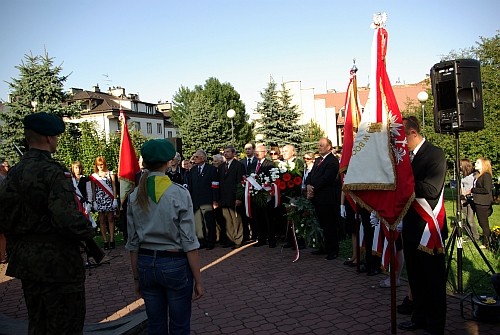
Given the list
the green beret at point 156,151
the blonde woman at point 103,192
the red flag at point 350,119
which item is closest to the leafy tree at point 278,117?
the blonde woman at point 103,192

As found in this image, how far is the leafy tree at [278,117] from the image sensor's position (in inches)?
1182

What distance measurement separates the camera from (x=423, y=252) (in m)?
4.33

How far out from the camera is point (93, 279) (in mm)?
7828

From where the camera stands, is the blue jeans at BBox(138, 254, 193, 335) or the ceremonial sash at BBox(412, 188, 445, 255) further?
the ceremonial sash at BBox(412, 188, 445, 255)

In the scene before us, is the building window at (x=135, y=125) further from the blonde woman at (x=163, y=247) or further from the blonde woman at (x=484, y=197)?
the blonde woman at (x=163, y=247)

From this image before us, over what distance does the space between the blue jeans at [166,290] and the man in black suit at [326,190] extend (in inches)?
200

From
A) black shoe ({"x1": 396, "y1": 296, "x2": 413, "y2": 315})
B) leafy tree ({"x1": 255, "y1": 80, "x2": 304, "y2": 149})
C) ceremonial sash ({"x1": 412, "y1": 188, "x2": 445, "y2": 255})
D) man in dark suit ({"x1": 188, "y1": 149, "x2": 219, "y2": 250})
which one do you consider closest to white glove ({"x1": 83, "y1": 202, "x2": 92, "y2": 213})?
man in dark suit ({"x1": 188, "y1": 149, "x2": 219, "y2": 250})

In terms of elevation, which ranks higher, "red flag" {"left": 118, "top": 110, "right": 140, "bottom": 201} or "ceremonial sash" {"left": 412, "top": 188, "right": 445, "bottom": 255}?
"red flag" {"left": 118, "top": 110, "right": 140, "bottom": 201}

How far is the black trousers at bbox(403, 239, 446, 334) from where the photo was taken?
166 inches

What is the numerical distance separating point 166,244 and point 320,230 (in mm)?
5677

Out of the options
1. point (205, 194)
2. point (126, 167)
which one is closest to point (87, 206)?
point (126, 167)

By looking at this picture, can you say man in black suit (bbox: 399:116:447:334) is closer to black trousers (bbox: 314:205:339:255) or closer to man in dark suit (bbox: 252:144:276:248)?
black trousers (bbox: 314:205:339:255)

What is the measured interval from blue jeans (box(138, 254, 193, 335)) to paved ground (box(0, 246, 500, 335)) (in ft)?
4.47

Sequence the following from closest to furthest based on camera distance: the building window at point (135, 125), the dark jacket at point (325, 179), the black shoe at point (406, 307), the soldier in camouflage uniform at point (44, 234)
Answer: the soldier in camouflage uniform at point (44, 234) → the black shoe at point (406, 307) → the dark jacket at point (325, 179) → the building window at point (135, 125)
